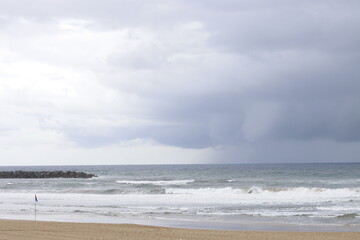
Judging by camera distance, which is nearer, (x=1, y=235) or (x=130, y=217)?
(x=1, y=235)

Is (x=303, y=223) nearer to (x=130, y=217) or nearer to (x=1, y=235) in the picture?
(x=130, y=217)

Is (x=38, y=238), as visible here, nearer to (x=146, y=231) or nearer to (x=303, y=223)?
(x=146, y=231)

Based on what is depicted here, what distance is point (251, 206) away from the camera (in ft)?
89.7

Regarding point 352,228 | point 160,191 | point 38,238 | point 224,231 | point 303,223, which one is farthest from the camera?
point 160,191

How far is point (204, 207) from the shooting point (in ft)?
88.6

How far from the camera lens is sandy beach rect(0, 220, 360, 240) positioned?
50.4 ft

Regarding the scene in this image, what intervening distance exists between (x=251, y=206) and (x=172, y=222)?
8363 millimetres

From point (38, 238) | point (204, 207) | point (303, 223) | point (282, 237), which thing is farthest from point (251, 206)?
point (38, 238)

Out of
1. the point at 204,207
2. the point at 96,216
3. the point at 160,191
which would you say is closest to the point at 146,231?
the point at 96,216

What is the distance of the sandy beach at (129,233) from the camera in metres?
15.4

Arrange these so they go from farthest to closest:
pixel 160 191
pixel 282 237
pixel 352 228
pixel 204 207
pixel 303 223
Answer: pixel 160 191
pixel 204 207
pixel 303 223
pixel 352 228
pixel 282 237

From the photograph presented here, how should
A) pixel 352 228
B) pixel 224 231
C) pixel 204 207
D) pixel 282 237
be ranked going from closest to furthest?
pixel 282 237
pixel 224 231
pixel 352 228
pixel 204 207

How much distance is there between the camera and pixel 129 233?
16.3 metres

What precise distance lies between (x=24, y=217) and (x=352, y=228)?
14157mm
